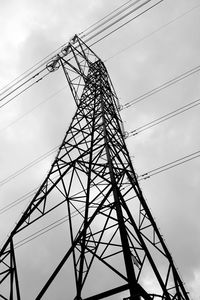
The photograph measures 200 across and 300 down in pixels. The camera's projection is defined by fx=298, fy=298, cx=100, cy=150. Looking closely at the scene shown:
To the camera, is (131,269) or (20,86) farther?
(20,86)

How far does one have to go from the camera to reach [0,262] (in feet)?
23.5

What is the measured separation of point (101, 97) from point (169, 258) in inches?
250

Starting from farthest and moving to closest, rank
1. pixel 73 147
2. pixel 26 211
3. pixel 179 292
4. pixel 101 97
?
1. pixel 101 97
2. pixel 73 147
3. pixel 26 211
4. pixel 179 292

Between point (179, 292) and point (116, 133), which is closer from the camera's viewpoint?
point (179, 292)

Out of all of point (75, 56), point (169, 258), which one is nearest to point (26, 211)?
point (169, 258)

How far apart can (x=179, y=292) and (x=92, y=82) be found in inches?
374

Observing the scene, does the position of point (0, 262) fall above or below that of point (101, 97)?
below

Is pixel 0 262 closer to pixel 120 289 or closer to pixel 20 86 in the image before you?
pixel 120 289

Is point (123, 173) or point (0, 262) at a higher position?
point (123, 173)

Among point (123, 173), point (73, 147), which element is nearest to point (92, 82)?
point (73, 147)

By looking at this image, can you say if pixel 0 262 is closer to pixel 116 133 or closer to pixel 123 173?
pixel 123 173

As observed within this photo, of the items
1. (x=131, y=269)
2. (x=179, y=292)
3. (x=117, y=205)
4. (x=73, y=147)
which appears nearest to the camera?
(x=131, y=269)

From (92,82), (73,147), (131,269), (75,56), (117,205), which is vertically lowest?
(131,269)

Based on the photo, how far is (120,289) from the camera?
4.74 metres
